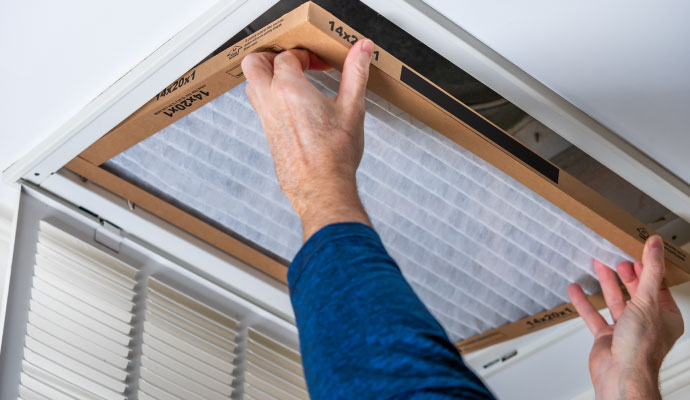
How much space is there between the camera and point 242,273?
1446 mm

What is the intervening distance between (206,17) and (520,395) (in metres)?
1.10

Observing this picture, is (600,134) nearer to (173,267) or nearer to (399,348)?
(399,348)

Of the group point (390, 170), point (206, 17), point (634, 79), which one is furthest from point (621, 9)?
point (206, 17)

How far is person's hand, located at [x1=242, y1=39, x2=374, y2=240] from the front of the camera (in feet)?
2.94

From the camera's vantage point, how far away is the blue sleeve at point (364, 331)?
2.18ft

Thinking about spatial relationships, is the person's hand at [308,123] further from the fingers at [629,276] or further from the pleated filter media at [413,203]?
the fingers at [629,276]

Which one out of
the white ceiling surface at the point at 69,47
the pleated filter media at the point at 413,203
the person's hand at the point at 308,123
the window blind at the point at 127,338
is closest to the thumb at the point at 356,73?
the person's hand at the point at 308,123

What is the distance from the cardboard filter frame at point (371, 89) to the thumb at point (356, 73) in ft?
0.07

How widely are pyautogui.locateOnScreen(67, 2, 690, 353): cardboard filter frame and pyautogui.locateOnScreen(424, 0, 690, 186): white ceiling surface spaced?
0.33ft

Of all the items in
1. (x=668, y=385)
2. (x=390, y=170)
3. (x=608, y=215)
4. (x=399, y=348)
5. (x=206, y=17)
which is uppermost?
(x=206, y=17)

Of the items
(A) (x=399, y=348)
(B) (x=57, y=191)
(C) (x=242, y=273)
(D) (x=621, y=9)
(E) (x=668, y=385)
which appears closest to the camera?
(A) (x=399, y=348)

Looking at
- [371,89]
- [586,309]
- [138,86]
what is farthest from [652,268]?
[138,86]

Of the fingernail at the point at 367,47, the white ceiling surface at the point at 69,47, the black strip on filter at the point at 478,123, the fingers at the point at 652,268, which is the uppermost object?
the white ceiling surface at the point at 69,47

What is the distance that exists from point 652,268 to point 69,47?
0.97m
